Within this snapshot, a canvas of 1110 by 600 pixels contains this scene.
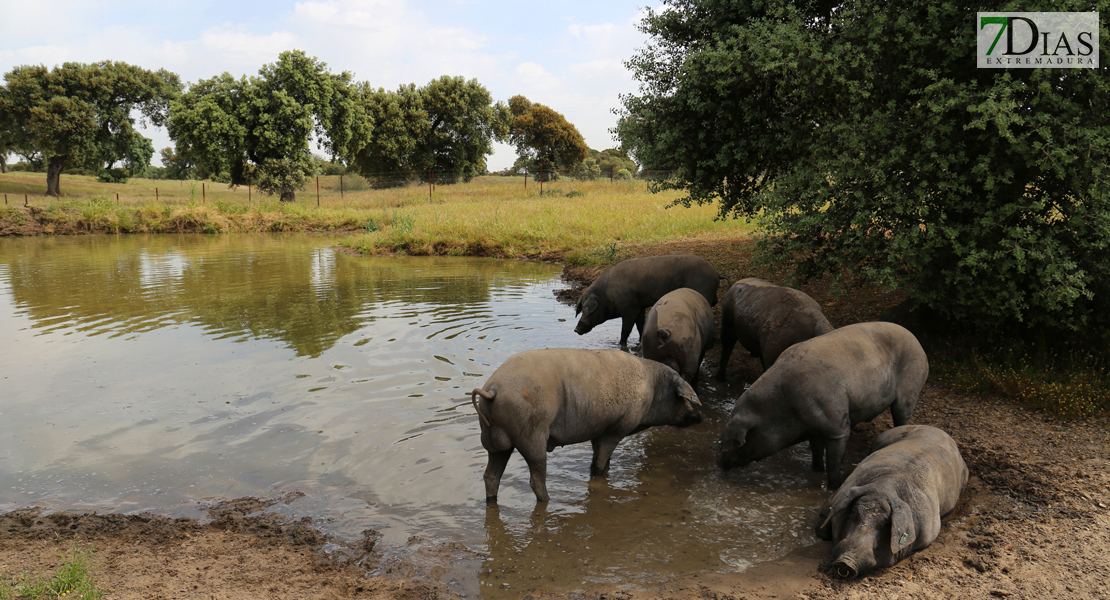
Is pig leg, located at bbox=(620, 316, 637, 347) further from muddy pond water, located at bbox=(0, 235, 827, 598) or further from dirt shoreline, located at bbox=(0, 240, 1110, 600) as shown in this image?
dirt shoreline, located at bbox=(0, 240, 1110, 600)

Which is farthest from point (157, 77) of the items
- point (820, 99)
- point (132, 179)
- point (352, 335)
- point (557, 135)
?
point (820, 99)

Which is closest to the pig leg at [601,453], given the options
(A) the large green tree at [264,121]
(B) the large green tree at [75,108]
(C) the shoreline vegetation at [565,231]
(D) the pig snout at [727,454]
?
(D) the pig snout at [727,454]

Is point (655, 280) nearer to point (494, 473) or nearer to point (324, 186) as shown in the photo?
point (494, 473)

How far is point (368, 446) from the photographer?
250 inches

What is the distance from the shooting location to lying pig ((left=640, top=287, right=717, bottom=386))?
714 centimetres

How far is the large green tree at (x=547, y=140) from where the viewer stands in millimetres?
60531

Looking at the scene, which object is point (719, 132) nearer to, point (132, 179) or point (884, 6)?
point (884, 6)

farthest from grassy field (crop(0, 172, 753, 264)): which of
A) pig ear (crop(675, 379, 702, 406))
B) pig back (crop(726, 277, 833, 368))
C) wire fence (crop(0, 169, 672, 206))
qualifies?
pig ear (crop(675, 379, 702, 406))

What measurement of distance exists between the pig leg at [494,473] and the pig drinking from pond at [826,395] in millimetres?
1897

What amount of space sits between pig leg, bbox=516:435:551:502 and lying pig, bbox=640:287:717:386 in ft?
8.08

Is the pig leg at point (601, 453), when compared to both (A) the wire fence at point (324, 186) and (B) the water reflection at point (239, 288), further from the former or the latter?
(A) the wire fence at point (324, 186)

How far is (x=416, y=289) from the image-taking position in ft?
48.7

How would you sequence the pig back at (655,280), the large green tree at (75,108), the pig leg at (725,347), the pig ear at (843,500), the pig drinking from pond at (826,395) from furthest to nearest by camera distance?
the large green tree at (75,108), the pig back at (655,280), the pig leg at (725,347), the pig drinking from pond at (826,395), the pig ear at (843,500)

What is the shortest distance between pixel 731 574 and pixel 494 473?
1925mm
